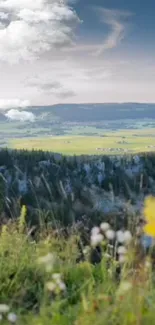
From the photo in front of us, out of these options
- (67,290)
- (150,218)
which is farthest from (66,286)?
(150,218)

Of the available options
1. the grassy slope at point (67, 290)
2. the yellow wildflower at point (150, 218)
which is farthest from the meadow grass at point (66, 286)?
the yellow wildflower at point (150, 218)

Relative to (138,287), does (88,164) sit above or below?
below

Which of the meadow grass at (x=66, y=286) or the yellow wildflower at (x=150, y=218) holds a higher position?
the yellow wildflower at (x=150, y=218)

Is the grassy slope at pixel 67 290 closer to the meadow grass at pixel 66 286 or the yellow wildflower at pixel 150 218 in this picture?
the meadow grass at pixel 66 286

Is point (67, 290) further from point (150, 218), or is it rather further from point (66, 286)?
point (150, 218)

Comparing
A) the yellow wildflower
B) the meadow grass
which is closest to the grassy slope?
the meadow grass

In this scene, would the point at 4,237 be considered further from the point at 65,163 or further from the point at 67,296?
the point at 65,163

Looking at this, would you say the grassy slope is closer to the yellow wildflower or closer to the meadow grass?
the meadow grass

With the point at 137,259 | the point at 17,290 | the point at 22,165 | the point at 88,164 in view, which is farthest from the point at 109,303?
the point at 88,164
